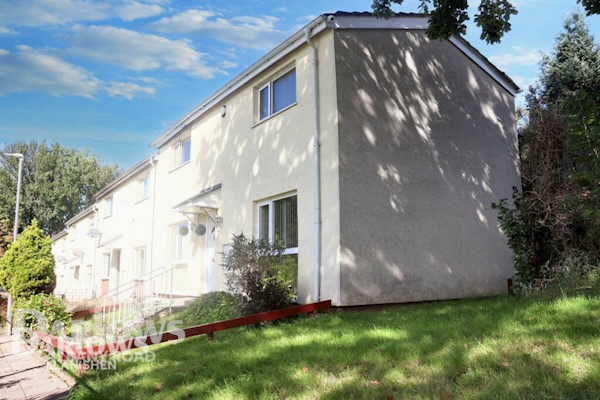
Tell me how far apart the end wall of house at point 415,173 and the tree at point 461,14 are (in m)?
1.66

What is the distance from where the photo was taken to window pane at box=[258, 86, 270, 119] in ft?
44.0

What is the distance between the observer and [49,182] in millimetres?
47062

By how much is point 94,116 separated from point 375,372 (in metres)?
45.3

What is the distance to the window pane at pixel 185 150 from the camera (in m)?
18.6

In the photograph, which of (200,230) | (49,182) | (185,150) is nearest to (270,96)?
(200,230)

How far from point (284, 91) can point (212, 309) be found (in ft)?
20.6

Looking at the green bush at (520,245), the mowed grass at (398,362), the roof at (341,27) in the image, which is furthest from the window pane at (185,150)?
the green bush at (520,245)

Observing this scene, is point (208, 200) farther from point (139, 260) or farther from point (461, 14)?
point (139, 260)

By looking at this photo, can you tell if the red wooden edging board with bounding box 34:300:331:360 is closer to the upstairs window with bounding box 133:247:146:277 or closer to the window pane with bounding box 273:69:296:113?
the window pane with bounding box 273:69:296:113

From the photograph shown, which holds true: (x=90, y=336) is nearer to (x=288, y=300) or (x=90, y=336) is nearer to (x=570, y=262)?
(x=288, y=300)

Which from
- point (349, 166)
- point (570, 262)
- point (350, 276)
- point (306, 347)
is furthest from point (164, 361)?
point (570, 262)

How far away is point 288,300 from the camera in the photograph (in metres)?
10.0

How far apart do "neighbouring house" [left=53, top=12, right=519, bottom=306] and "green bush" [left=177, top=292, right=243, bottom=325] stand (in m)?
1.64

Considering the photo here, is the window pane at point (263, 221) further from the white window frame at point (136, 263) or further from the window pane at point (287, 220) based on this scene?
the white window frame at point (136, 263)
